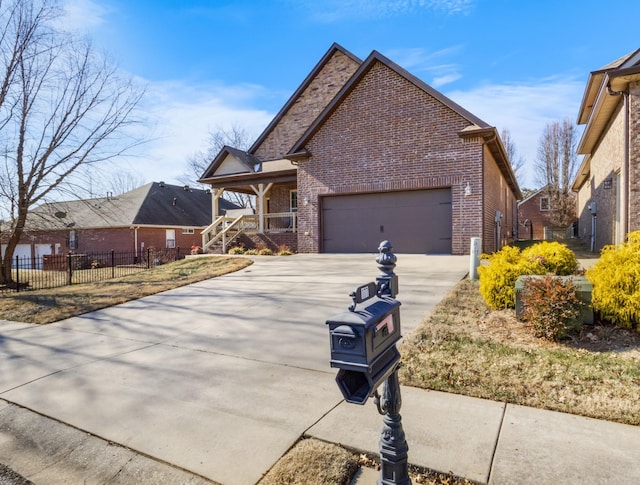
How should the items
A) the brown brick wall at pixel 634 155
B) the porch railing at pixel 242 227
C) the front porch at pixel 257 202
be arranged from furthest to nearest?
the porch railing at pixel 242 227, the front porch at pixel 257 202, the brown brick wall at pixel 634 155

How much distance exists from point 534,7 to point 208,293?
32.9 feet

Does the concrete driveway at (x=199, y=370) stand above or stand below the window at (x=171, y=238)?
below

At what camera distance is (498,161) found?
49.8 feet


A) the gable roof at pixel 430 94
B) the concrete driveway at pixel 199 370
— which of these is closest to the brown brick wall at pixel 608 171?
the gable roof at pixel 430 94

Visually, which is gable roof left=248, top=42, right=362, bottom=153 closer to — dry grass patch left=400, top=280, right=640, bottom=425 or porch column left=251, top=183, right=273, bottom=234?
porch column left=251, top=183, right=273, bottom=234

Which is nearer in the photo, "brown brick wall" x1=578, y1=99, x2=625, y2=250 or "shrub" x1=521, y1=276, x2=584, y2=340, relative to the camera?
"shrub" x1=521, y1=276, x2=584, y2=340

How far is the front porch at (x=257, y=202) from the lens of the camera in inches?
676

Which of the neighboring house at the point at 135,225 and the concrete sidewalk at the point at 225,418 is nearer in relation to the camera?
the concrete sidewalk at the point at 225,418

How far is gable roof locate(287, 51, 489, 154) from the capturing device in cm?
1186

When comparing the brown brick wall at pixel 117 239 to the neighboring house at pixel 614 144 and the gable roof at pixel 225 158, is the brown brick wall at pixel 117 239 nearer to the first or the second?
the gable roof at pixel 225 158

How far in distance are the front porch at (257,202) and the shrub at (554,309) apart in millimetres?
12616

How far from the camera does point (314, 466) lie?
2.34 metres

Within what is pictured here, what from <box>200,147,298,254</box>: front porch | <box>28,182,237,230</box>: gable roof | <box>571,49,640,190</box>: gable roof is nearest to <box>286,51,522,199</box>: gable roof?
<box>200,147,298,254</box>: front porch

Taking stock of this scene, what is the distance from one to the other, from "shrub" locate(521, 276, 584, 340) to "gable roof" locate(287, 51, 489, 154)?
843 centimetres
